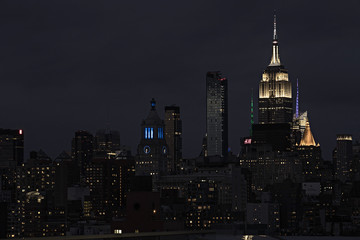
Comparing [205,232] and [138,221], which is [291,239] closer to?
[205,232]

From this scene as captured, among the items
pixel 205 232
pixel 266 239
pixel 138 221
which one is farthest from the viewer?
pixel 138 221

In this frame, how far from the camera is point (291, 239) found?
236 ft

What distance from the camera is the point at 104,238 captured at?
67.4 m

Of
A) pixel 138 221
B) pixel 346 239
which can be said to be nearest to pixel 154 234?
pixel 346 239

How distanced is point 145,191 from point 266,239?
3305 centimetres

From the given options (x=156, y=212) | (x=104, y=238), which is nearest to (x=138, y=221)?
(x=156, y=212)

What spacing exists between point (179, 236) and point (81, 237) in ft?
34.1

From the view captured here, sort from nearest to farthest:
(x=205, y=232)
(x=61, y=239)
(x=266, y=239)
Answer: (x=61, y=239) → (x=266, y=239) → (x=205, y=232)

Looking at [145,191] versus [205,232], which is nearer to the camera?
[205,232]

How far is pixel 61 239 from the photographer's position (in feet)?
208

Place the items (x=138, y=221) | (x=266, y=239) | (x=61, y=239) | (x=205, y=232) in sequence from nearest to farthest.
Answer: (x=61, y=239)
(x=266, y=239)
(x=205, y=232)
(x=138, y=221)

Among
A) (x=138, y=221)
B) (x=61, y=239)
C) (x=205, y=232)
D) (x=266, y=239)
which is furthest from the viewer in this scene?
(x=138, y=221)

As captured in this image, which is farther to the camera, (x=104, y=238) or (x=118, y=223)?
(x=118, y=223)

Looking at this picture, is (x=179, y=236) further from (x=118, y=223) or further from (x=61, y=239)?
(x=118, y=223)
